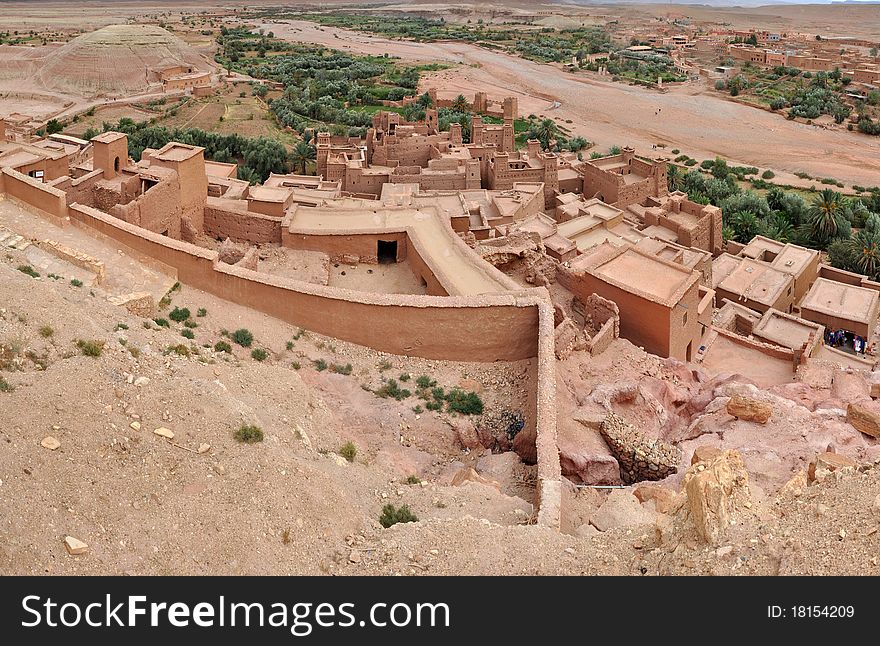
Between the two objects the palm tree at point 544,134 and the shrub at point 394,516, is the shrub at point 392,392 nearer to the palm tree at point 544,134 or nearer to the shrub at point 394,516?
the shrub at point 394,516

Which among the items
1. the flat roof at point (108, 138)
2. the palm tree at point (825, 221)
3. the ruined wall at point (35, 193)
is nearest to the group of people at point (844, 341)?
the palm tree at point (825, 221)

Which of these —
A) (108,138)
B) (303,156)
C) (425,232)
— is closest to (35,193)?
(108,138)

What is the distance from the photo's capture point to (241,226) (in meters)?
18.9

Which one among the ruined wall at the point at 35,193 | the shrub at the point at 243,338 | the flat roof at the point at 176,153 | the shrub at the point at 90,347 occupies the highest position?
the flat roof at the point at 176,153

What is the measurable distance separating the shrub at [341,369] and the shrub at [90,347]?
161 inches

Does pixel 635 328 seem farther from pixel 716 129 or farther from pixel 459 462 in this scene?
pixel 716 129

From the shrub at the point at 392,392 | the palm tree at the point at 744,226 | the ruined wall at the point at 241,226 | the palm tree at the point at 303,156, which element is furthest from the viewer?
the palm tree at the point at 303,156

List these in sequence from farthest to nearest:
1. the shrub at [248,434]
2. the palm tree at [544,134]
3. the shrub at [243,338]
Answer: the palm tree at [544,134] → the shrub at [243,338] → the shrub at [248,434]

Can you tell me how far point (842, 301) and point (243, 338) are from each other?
18.1 metres

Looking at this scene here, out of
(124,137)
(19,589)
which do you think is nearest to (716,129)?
(124,137)

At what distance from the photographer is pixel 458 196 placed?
76.4ft

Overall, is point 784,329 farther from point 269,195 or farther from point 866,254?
point 269,195

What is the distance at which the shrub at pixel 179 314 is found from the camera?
1302 cm

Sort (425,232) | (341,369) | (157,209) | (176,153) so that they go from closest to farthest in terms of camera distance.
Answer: (341,369), (157,209), (425,232), (176,153)
